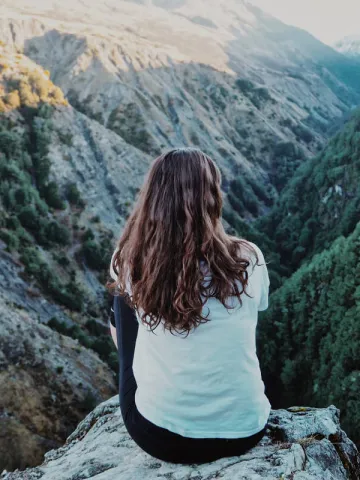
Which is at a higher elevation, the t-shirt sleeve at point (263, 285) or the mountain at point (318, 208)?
the t-shirt sleeve at point (263, 285)

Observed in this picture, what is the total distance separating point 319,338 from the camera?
75.0 feet

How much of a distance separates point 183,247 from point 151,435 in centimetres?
166

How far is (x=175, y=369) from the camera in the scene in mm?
2971

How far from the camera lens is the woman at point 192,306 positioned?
9.35ft

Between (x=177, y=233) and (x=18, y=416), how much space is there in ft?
48.0

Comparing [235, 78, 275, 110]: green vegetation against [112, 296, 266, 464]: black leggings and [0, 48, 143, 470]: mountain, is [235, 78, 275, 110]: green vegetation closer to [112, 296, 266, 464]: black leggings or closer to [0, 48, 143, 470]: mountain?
[0, 48, 143, 470]: mountain

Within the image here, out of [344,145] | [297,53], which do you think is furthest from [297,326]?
[297,53]

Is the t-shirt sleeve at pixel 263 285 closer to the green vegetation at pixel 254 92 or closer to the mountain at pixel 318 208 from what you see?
the mountain at pixel 318 208

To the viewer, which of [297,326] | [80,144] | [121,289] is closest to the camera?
[121,289]

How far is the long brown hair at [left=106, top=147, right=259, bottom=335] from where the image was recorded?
2.82m

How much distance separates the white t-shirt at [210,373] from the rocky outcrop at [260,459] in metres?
0.30

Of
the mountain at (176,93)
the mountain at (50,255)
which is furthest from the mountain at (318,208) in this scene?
the mountain at (50,255)

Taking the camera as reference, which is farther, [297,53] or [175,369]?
[297,53]

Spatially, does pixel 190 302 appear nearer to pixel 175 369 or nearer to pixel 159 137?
pixel 175 369
